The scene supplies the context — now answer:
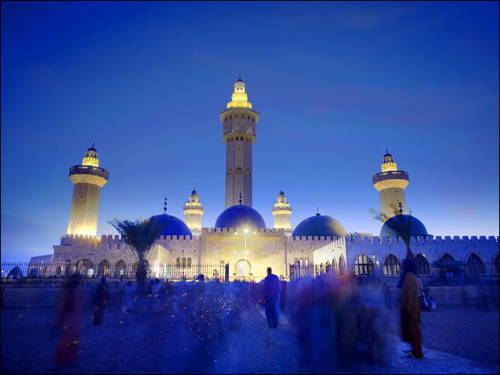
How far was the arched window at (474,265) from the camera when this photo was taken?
20516 millimetres

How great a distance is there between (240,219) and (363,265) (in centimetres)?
1142

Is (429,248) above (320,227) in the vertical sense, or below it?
below

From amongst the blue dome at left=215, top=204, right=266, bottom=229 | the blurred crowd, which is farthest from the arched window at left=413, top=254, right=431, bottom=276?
the blurred crowd

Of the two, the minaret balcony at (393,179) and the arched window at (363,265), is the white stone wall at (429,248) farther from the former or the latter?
the minaret balcony at (393,179)

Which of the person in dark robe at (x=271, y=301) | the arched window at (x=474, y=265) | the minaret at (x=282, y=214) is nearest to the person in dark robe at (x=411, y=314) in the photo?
the person in dark robe at (x=271, y=301)

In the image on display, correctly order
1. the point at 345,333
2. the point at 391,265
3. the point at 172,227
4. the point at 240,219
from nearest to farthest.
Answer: the point at 345,333, the point at 391,265, the point at 240,219, the point at 172,227

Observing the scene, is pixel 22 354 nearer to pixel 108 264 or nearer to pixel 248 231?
pixel 108 264

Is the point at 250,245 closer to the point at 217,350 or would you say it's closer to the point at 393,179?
the point at 393,179

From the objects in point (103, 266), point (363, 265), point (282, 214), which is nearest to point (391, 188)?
point (363, 265)

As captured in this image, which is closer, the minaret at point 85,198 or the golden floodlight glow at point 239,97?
the minaret at point 85,198

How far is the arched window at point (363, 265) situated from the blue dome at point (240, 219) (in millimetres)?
9864

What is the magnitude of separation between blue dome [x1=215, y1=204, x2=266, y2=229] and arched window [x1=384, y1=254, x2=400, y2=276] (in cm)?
1105

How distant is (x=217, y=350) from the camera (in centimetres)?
527

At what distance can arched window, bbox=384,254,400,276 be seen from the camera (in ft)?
66.0
